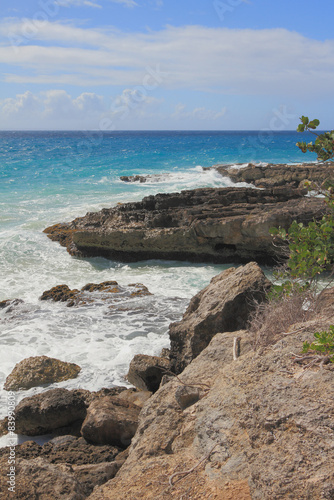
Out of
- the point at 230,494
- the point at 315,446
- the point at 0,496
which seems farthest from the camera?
the point at 0,496

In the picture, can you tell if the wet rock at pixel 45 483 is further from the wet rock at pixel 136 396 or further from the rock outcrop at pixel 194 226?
the rock outcrop at pixel 194 226

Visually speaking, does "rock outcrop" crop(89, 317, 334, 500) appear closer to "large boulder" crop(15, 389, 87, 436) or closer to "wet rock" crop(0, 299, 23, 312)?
"large boulder" crop(15, 389, 87, 436)

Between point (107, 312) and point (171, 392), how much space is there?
651 cm

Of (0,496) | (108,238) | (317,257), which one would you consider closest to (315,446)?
(0,496)

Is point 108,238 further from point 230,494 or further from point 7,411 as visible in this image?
point 230,494

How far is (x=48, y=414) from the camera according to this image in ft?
20.8

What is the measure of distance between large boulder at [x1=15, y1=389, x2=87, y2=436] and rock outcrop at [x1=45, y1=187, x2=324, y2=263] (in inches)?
349

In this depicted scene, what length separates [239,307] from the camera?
256 inches

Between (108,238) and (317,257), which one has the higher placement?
(317,257)

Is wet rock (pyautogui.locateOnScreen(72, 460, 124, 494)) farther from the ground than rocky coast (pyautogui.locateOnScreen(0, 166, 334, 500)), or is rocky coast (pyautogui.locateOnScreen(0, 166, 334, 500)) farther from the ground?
rocky coast (pyautogui.locateOnScreen(0, 166, 334, 500))

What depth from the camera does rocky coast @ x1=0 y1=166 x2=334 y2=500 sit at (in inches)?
109

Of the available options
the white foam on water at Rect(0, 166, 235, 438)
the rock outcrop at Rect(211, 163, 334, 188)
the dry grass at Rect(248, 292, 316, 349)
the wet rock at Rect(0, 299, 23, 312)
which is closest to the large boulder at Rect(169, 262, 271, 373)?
the dry grass at Rect(248, 292, 316, 349)

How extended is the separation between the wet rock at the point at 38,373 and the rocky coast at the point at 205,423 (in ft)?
0.12

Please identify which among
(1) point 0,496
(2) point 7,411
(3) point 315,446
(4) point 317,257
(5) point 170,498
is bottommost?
(2) point 7,411
